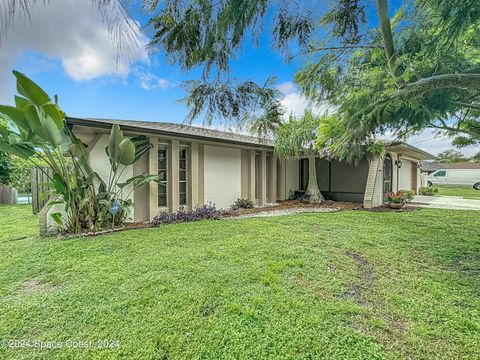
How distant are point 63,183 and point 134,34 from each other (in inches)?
221

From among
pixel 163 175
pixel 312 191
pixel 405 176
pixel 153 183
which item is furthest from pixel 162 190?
pixel 405 176

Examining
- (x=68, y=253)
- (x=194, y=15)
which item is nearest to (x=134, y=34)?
(x=194, y=15)

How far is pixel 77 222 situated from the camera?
6.79 meters

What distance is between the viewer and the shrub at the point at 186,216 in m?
8.27

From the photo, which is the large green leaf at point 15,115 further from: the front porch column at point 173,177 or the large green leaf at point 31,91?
the front porch column at point 173,177

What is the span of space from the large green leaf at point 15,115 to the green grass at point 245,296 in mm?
2871

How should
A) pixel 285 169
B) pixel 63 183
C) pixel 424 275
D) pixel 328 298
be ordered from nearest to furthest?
1. pixel 328 298
2. pixel 424 275
3. pixel 63 183
4. pixel 285 169

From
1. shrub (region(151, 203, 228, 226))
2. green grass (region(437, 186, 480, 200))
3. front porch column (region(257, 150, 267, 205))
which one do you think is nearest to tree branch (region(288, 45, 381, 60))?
shrub (region(151, 203, 228, 226))

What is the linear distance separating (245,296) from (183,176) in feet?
23.6

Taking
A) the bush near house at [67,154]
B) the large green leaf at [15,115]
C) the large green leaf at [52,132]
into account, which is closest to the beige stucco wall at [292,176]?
the bush near house at [67,154]

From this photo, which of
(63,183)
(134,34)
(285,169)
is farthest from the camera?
(285,169)

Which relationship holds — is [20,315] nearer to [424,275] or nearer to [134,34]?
[134,34]

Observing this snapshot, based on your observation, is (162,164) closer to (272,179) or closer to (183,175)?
(183,175)

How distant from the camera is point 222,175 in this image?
11047 mm
